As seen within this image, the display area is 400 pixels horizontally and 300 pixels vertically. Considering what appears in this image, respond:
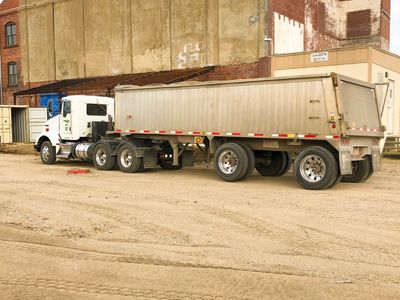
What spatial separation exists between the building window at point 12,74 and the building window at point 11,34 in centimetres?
164

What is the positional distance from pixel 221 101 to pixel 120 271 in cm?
894

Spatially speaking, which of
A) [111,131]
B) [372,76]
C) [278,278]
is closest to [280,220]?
[278,278]

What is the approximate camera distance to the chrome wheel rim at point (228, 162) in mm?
13557

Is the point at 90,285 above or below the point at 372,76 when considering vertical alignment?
below

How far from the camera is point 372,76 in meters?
20.7

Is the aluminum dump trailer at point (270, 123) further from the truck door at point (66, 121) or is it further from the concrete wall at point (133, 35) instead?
the concrete wall at point (133, 35)

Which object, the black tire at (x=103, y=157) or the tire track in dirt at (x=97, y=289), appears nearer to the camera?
the tire track in dirt at (x=97, y=289)

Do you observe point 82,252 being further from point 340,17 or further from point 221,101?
point 340,17

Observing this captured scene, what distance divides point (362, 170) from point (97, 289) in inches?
410

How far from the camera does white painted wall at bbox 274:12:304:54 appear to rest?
1048 inches

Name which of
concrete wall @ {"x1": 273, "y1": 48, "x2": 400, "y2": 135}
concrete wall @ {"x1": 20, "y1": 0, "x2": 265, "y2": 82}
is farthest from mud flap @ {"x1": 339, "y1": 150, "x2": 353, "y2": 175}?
concrete wall @ {"x1": 20, "y1": 0, "x2": 265, "y2": 82}

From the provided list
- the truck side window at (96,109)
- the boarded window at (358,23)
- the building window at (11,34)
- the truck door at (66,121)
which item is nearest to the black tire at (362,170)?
the truck side window at (96,109)

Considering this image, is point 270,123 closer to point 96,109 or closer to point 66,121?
point 96,109

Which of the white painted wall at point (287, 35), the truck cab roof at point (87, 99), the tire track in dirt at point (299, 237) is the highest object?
the white painted wall at point (287, 35)
